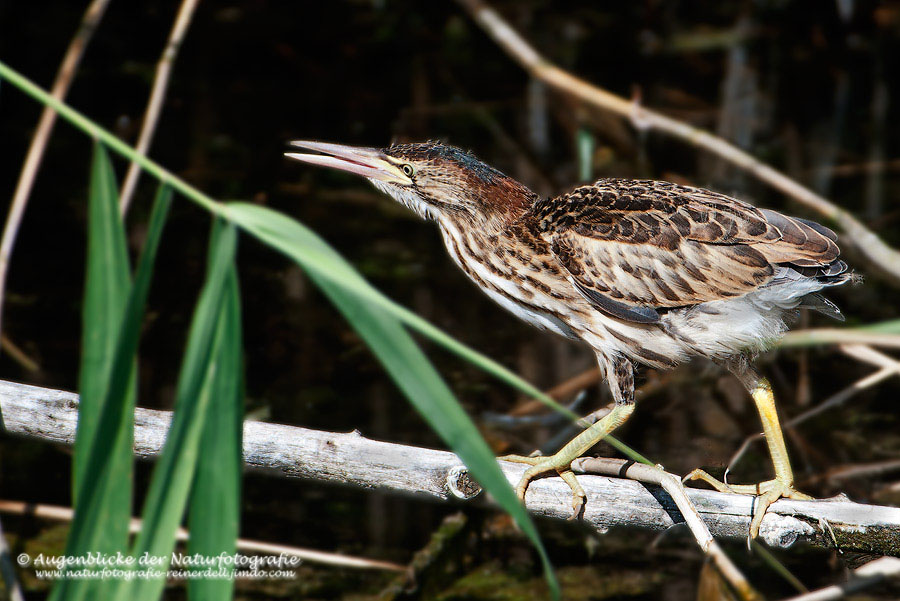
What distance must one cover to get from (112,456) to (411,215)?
4.90 m

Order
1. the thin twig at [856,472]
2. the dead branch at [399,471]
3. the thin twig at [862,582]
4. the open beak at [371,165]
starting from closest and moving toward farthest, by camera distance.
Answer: the thin twig at [862,582]
the dead branch at [399,471]
the open beak at [371,165]
the thin twig at [856,472]

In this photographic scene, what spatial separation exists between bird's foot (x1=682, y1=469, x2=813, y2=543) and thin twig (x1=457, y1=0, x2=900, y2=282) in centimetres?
158

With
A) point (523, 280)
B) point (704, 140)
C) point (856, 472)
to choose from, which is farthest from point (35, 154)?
point (856, 472)

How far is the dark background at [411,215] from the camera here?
13.5 ft

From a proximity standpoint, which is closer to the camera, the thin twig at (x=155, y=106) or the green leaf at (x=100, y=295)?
the green leaf at (x=100, y=295)

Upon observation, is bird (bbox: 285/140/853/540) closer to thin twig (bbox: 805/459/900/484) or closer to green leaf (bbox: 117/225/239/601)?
thin twig (bbox: 805/459/900/484)

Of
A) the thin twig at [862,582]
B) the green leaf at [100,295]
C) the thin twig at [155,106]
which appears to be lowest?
the thin twig at [862,582]

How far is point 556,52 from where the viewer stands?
828 cm

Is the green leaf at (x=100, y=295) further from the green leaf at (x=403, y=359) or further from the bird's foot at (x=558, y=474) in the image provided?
the bird's foot at (x=558, y=474)

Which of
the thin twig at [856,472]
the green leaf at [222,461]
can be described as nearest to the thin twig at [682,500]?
the green leaf at [222,461]

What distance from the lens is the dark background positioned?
4.10 metres

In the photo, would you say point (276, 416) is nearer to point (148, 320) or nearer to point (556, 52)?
point (148, 320)

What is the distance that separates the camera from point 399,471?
272 cm

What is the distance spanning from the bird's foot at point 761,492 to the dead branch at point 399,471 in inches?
1.0
